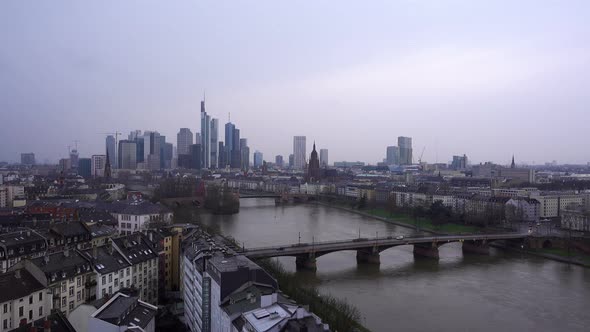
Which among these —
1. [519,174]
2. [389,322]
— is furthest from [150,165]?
[389,322]

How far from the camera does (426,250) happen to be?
607 inches

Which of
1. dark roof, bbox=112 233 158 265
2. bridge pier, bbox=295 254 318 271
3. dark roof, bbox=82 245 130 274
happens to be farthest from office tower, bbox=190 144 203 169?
dark roof, bbox=82 245 130 274

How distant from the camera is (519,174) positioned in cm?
4988

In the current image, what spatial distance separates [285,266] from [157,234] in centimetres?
418

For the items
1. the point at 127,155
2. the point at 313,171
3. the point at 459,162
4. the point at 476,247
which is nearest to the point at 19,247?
the point at 476,247

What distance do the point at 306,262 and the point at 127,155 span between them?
77.6 meters

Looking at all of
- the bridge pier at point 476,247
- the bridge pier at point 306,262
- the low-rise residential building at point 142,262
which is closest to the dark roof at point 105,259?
the low-rise residential building at point 142,262

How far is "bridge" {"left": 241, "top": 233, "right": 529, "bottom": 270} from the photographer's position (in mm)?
12930

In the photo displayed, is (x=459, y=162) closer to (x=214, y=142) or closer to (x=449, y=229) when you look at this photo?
(x=214, y=142)

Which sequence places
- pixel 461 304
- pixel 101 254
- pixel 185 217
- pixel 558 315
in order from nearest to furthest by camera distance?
pixel 101 254
pixel 558 315
pixel 461 304
pixel 185 217

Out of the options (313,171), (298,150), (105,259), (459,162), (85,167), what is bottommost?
(105,259)

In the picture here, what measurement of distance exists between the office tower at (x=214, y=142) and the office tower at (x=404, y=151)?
3882 centimetres

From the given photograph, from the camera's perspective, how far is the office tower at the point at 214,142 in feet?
317

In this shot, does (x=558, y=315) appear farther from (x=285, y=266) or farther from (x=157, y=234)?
(x=157, y=234)
